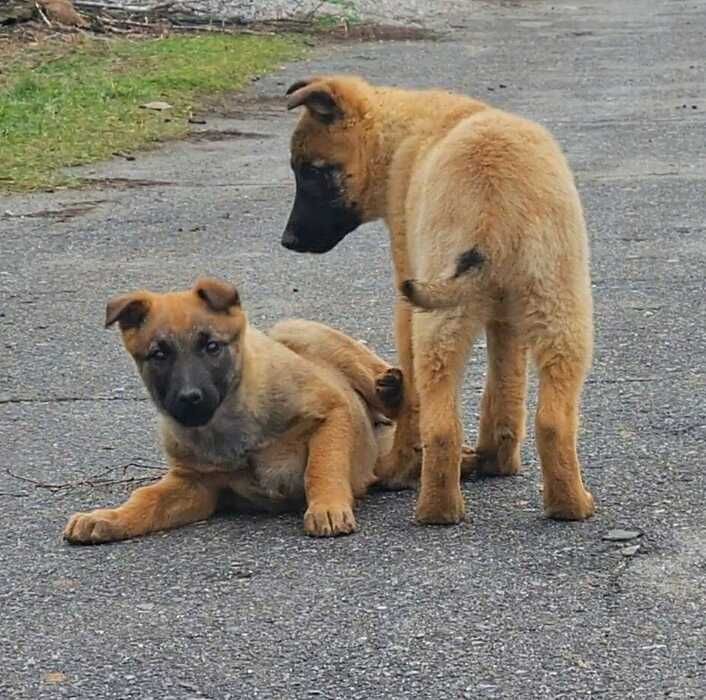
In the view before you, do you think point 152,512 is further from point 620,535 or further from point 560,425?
point 620,535

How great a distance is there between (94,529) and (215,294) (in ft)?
2.70

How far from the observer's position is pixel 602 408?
6574 mm

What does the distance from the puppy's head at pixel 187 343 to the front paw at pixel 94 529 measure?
1.22 ft

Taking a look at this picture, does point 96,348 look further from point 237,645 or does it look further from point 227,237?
point 237,645

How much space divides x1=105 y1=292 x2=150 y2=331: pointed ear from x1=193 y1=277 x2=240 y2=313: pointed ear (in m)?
0.17

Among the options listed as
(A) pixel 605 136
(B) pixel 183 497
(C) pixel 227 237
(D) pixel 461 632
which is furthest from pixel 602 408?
(A) pixel 605 136

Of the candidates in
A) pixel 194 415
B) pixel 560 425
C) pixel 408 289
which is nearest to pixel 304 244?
pixel 194 415

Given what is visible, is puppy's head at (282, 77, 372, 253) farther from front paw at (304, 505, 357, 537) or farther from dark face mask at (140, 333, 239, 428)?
front paw at (304, 505, 357, 537)

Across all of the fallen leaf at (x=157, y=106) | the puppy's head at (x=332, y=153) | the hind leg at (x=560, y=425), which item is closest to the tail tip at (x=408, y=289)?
the hind leg at (x=560, y=425)

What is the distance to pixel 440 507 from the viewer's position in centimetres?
528

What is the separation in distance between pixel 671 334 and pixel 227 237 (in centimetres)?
353

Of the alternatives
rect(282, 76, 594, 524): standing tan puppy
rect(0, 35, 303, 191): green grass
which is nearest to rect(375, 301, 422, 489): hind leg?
rect(282, 76, 594, 524): standing tan puppy

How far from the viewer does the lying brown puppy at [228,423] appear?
539 centimetres

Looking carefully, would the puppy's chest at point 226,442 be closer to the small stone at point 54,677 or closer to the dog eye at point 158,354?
the dog eye at point 158,354
